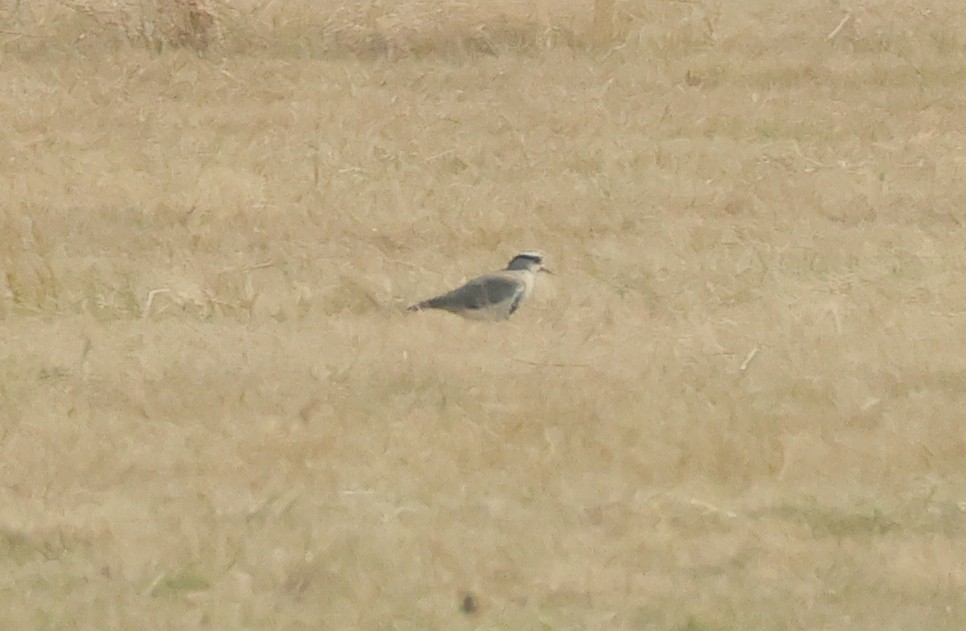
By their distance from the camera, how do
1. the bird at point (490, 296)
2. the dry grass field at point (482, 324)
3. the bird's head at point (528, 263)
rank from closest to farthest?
the dry grass field at point (482, 324) → the bird at point (490, 296) → the bird's head at point (528, 263)

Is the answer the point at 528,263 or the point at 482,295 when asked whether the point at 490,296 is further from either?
the point at 528,263

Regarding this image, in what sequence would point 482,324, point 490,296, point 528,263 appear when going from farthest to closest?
1. point 528,263
2. point 490,296
3. point 482,324

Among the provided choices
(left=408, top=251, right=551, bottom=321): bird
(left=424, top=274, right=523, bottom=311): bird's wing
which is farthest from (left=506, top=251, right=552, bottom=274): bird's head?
(left=424, top=274, right=523, bottom=311): bird's wing

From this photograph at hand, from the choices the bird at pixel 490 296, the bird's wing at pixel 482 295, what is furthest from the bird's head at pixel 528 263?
the bird's wing at pixel 482 295

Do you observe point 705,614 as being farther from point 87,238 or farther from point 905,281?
point 87,238

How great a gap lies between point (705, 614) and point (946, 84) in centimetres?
949

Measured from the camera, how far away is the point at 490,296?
1033 centimetres

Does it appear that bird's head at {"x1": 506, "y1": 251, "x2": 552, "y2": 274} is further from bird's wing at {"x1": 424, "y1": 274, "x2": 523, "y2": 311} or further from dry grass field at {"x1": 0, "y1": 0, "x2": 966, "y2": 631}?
bird's wing at {"x1": 424, "y1": 274, "x2": 523, "y2": 311}

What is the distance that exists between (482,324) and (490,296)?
29 cm

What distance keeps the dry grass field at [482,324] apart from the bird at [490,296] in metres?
0.09

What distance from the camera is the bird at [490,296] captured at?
10.2 m

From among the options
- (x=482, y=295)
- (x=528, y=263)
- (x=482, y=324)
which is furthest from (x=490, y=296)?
(x=528, y=263)

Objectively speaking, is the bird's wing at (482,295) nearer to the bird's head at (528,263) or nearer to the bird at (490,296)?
the bird at (490,296)

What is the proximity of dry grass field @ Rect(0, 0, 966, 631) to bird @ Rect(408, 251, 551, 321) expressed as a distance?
87 mm
